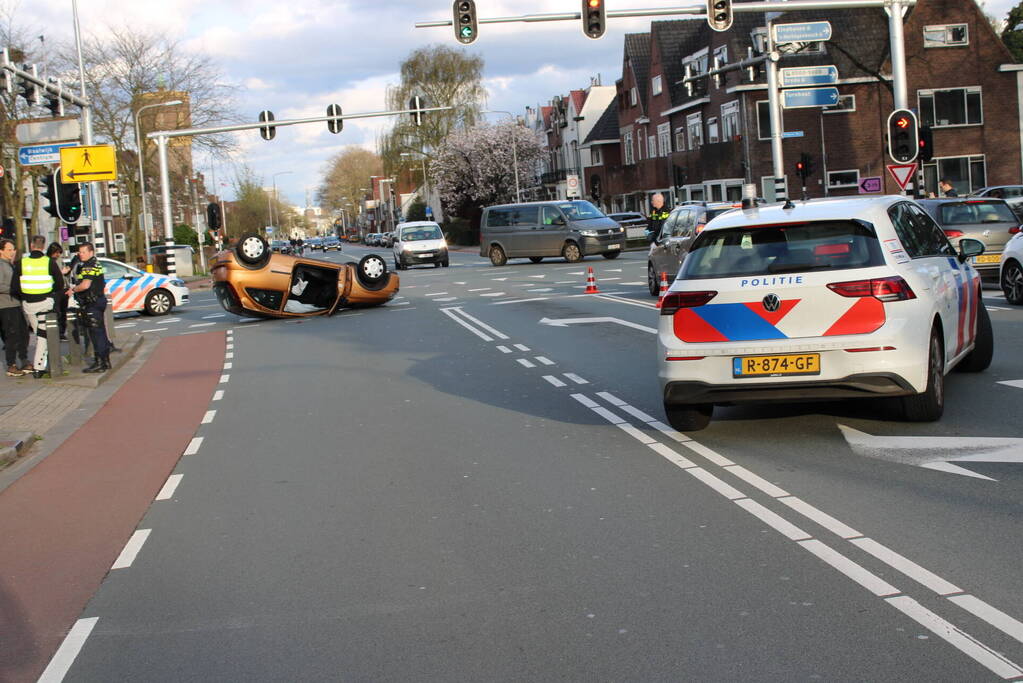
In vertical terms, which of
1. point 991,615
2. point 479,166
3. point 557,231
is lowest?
point 991,615

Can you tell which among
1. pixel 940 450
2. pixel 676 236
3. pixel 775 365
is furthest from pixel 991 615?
pixel 676 236

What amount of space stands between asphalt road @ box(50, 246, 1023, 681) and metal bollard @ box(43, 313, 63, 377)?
5061 mm

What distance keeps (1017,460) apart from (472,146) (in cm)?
8271

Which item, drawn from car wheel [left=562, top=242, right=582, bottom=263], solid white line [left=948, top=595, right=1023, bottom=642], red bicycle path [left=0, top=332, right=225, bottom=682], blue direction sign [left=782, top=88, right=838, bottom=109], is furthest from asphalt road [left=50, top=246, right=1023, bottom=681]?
car wheel [left=562, top=242, right=582, bottom=263]

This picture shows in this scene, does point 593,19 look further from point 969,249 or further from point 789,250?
point 789,250

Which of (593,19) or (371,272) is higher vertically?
(593,19)

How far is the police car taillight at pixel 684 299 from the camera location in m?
8.20

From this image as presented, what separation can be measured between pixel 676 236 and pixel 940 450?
13.6m

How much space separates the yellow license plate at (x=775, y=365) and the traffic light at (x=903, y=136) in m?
17.5

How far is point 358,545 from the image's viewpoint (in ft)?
20.5

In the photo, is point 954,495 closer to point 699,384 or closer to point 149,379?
point 699,384

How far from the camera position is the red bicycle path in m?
5.33

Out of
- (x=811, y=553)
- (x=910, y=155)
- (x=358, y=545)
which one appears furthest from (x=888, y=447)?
(x=910, y=155)

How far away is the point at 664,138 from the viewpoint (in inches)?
2594
